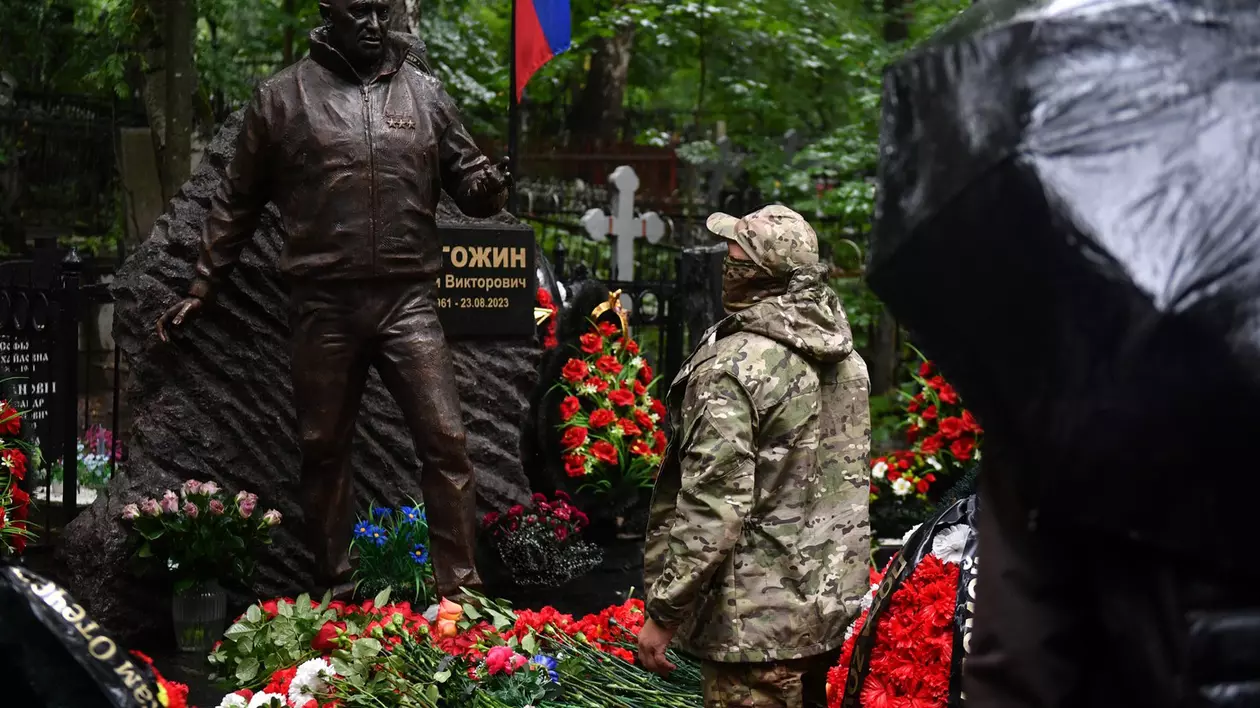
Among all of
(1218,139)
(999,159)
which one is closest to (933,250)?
(999,159)

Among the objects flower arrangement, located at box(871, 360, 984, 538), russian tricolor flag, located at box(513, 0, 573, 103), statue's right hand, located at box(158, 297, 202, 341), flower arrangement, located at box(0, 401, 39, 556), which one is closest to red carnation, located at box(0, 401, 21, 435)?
flower arrangement, located at box(0, 401, 39, 556)

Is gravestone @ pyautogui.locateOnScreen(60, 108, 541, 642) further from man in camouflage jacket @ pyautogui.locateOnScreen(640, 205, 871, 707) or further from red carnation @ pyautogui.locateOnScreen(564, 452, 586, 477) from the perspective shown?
man in camouflage jacket @ pyautogui.locateOnScreen(640, 205, 871, 707)

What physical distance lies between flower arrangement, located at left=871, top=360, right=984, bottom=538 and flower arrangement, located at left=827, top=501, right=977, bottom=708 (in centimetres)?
342

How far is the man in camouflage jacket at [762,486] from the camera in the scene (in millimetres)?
3453

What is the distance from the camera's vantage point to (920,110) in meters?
1.46

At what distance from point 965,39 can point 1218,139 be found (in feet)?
0.84

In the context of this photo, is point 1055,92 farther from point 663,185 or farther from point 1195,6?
point 663,185

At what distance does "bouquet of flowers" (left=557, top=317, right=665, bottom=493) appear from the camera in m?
8.32

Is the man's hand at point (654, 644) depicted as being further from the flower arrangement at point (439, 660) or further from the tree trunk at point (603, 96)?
the tree trunk at point (603, 96)

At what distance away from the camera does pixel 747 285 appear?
3.66 m

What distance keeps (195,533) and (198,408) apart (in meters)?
0.78

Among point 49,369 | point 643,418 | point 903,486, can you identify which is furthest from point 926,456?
point 49,369

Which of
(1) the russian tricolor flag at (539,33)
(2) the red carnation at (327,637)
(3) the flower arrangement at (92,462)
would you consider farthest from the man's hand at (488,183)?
(1) the russian tricolor flag at (539,33)

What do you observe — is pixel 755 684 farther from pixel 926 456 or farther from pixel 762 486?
pixel 926 456
